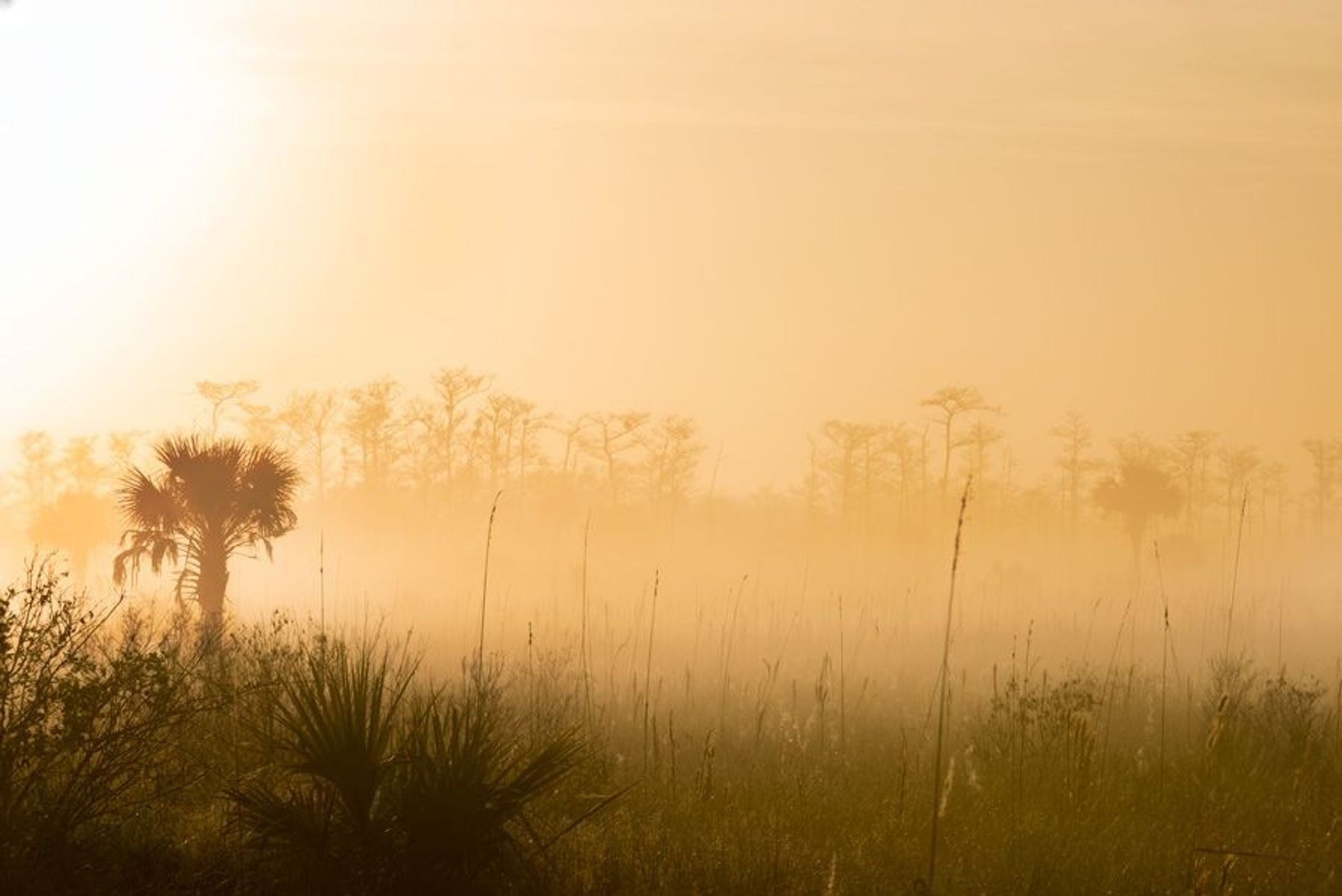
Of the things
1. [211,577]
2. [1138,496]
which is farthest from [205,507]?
[1138,496]

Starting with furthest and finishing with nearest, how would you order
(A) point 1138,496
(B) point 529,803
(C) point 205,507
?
(A) point 1138,496 → (C) point 205,507 → (B) point 529,803

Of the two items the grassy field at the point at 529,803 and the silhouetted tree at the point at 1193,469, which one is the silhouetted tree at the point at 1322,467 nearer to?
the silhouetted tree at the point at 1193,469

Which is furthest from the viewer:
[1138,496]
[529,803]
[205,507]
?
[1138,496]

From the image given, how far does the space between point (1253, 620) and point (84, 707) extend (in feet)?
113

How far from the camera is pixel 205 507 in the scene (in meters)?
25.4

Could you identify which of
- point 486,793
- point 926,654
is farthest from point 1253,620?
point 486,793

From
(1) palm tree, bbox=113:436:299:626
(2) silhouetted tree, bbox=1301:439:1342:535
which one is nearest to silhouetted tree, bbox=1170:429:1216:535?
(2) silhouetted tree, bbox=1301:439:1342:535

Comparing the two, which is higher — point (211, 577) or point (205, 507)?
point (205, 507)

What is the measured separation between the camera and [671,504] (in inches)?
3145

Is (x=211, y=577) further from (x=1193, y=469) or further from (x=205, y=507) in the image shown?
(x=1193, y=469)

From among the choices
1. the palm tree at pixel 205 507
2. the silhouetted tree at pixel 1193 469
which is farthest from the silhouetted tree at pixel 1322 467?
the palm tree at pixel 205 507

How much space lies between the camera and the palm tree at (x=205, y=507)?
25.1m

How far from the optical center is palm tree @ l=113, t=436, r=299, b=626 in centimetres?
2511

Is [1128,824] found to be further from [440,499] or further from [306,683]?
[440,499]
